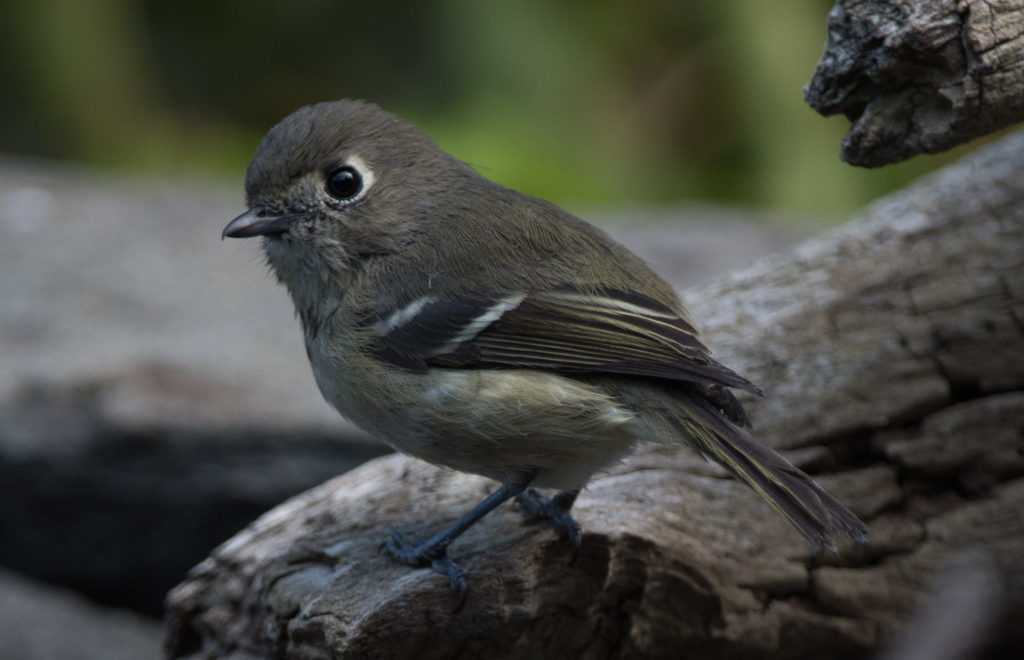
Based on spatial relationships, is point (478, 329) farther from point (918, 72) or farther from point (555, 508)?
point (918, 72)

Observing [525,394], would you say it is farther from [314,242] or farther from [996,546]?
[996,546]

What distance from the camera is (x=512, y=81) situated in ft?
21.6

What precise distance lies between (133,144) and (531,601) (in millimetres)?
5089

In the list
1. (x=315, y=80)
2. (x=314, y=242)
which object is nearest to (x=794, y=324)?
(x=314, y=242)

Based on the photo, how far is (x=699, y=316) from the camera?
396 cm

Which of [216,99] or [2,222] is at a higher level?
[216,99]

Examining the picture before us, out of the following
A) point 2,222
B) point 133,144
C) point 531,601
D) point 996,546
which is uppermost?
point 133,144

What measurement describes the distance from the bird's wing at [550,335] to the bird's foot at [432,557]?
1.66 ft

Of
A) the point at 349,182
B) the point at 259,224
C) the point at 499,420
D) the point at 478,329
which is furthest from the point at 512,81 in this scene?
the point at 499,420

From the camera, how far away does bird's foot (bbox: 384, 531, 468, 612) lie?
3014 mm

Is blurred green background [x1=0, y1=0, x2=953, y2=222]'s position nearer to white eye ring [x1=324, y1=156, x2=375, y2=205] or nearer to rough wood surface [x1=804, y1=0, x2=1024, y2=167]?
white eye ring [x1=324, y1=156, x2=375, y2=205]

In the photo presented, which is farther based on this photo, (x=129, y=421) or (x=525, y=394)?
(x=129, y=421)

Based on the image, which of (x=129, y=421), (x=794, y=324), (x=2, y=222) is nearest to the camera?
(x=794, y=324)

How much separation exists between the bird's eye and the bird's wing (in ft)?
1.41
